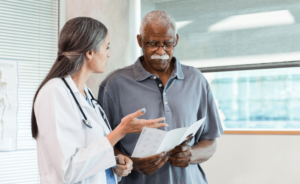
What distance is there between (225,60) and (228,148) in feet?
2.88

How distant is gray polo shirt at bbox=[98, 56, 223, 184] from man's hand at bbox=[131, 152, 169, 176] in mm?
112

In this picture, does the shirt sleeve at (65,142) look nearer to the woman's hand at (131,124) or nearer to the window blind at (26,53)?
the woman's hand at (131,124)

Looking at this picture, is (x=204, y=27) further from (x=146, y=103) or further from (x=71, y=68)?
(x=71, y=68)

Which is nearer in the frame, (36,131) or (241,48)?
(36,131)

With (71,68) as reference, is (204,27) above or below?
above

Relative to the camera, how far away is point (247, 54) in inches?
108

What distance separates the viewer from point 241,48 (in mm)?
2773

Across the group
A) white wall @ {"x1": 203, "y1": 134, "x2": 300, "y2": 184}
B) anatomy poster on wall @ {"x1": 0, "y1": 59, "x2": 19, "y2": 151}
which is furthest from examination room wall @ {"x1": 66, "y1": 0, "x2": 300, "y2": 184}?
anatomy poster on wall @ {"x1": 0, "y1": 59, "x2": 19, "y2": 151}

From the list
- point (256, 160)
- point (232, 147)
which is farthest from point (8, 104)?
point (256, 160)

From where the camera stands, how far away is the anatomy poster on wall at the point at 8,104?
2238 millimetres

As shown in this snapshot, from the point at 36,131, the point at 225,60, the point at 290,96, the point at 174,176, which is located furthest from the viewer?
the point at 225,60

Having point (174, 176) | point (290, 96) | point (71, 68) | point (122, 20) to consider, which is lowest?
point (174, 176)

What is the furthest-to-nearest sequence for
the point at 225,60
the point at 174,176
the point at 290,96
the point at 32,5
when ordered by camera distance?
the point at 225,60 → the point at 290,96 → the point at 32,5 → the point at 174,176

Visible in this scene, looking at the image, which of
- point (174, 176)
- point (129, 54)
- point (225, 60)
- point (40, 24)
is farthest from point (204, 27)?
point (174, 176)
